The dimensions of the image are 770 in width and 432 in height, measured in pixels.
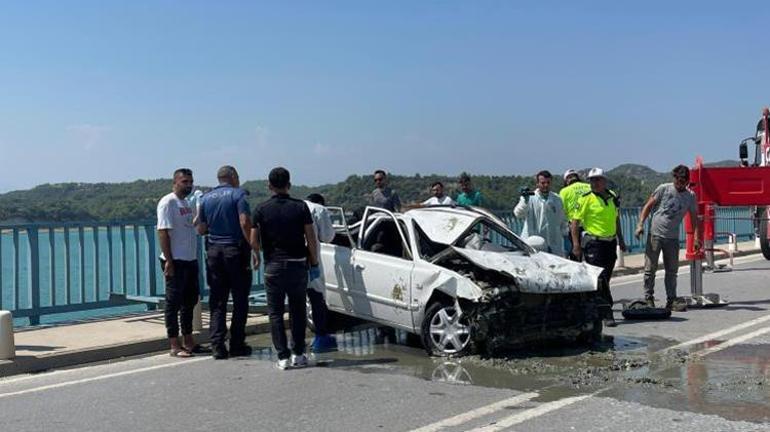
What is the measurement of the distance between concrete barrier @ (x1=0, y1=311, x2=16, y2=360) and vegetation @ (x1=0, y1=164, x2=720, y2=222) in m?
2.64

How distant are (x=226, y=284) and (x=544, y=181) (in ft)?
14.9

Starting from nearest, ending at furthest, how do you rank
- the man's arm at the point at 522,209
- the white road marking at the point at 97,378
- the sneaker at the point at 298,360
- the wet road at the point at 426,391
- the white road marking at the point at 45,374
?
the wet road at the point at 426,391
the white road marking at the point at 97,378
the white road marking at the point at 45,374
the sneaker at the point at 298,360
the man's arm at the point at 522,209

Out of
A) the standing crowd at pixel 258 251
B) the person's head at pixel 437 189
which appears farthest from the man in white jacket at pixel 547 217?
the person's head at pixel 437 189

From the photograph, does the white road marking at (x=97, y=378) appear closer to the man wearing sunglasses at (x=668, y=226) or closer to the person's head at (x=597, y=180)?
the person's head at (x=597, y=180)

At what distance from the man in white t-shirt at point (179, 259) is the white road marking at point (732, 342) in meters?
5.11

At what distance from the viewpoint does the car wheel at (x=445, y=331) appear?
7.76m

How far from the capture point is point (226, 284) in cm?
834

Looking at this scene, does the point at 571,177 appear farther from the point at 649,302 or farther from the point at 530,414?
the point at 530,414

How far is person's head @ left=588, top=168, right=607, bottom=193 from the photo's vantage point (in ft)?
33.8

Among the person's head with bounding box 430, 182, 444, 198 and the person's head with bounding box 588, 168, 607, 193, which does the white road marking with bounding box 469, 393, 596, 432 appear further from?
the person's head with bounding box 430, 182, 444, 198

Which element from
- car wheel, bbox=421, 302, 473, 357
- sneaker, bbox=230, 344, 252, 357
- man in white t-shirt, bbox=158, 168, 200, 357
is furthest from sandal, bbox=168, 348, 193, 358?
car wheel, bbox=421, 302, 473, 357

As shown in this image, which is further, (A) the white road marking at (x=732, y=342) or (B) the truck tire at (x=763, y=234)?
(B) the truck tire at (x=763, y=234)

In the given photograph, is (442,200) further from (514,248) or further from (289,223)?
(289,223)

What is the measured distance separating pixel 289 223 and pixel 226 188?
3.64ft
